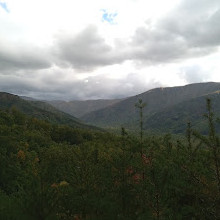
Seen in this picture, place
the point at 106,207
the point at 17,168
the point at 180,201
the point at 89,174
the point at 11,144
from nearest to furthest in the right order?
1. the point at 106,207
2. the point at 89,174
3. the point at 180,201
4. the point at 17,168
5. the point at 11,144

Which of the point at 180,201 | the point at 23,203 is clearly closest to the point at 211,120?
the point at 23,203

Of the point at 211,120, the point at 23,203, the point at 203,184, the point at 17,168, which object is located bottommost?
the point at 17,168

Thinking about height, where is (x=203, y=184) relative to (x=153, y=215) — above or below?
above

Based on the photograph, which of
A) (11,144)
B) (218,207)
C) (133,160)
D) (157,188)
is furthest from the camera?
(11,144)

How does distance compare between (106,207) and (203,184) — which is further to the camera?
(106,207)

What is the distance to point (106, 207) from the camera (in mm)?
10594

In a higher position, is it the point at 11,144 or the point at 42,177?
the point at 42,177

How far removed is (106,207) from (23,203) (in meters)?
3.66

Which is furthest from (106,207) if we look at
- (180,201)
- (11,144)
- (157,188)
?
(11,144)

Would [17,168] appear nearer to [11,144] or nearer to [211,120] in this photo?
[11,144]

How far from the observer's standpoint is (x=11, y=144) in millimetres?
62344

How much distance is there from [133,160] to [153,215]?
4.84 m

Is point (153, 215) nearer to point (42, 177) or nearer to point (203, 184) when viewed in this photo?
point (203, 184)

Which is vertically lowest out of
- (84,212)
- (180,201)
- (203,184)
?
(180,201)
